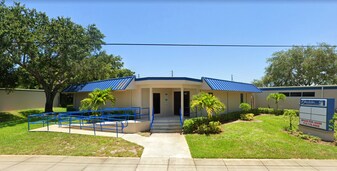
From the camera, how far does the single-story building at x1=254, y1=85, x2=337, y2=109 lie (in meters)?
21.8

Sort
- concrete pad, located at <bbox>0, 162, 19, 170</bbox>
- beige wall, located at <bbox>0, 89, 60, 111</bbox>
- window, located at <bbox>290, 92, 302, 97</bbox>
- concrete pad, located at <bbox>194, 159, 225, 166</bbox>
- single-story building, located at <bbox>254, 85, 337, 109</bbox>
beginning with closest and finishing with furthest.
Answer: concrete pad, located at <bbox>0, 162, 19, 170</bbox>
concrete pad, located at <bbox>194, 159, 225, 166</bbox>
single-story building, located at <bbox>254, 85, 337, 109</bbox>
beige wall, located at <bbox>0, 89, 60, 111</bbox>
window, located at <bbox>290, 92, 302, 97</bbox>

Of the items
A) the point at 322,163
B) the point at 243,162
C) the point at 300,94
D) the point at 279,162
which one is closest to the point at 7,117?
the point at 243,162

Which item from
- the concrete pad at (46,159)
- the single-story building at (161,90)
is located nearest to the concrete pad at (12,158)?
the concrete pad at (46,159)

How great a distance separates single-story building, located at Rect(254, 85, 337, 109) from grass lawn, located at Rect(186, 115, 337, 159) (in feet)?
49.3

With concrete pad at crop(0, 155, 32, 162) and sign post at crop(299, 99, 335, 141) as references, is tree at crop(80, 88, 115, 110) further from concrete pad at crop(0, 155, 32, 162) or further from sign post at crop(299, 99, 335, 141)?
sign post at crop(299, 99, 335, 141)

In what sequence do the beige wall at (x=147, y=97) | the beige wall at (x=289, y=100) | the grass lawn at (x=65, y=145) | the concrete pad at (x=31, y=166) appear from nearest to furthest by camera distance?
the concrete pad at (x=31, y=166)
the grass lawn at (x=65, y=145)
the beige wall at (x=147, y=97)
the beige wall at (x=289, y=100)

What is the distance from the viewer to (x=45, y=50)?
19.2 m

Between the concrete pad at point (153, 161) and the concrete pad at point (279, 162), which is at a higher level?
the concrete pad at point (153, 161)

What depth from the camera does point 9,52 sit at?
1697cm

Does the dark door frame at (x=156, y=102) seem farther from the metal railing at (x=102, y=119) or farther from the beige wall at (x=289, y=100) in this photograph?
the beige wall at (x=289, y=100)

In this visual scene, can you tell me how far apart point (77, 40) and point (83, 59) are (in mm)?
1928

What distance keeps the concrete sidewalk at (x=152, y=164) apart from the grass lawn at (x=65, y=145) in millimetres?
563

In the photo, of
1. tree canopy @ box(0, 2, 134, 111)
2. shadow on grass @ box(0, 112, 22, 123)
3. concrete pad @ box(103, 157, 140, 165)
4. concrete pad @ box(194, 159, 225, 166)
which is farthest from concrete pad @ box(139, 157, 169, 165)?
shadow on grass @ box(0, 112, 22, 123)

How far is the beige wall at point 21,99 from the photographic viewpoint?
21.9 meters
